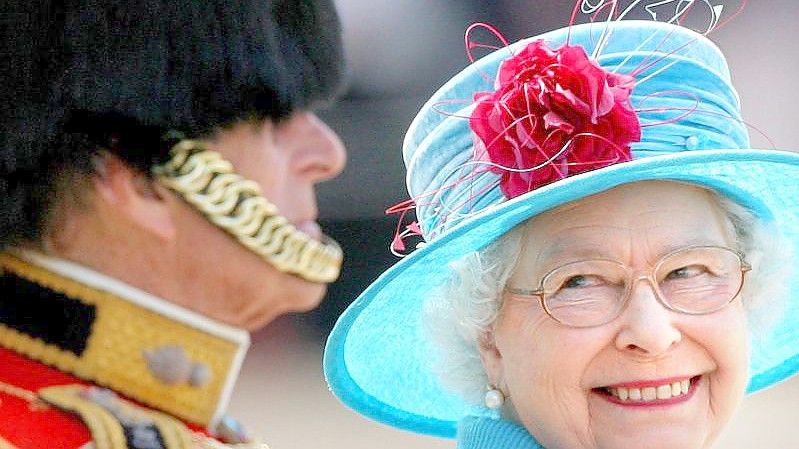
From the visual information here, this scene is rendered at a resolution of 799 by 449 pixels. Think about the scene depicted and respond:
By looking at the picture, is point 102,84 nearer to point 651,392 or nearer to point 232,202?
point 232,202

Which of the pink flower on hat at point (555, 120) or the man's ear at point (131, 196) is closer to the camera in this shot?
the man's ear at point (131, 196)

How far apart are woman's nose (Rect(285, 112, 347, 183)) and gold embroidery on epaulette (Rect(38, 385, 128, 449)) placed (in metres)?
0.30

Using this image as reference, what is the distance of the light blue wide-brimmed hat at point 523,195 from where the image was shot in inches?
73.9

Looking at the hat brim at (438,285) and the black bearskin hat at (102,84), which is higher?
the black bearskin hat at (102,84)

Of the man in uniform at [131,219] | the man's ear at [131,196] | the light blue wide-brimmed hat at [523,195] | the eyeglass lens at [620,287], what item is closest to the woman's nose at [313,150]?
the man in uniform at [131,219]

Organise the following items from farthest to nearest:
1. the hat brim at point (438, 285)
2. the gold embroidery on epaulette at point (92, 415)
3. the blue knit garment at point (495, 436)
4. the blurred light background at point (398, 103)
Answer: the blurred light background at point (398, 103)
the blue knit garment at point (495, 436)
the hat brim at point (438, 285)
the gold embroidery on epaulette at point (92, 415)

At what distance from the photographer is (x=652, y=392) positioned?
1.89 meters

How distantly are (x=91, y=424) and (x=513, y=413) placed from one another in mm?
987

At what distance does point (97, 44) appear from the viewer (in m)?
1.20

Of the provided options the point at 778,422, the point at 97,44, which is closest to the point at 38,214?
the point at 97,44

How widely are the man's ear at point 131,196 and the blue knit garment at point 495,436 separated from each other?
899 millimetres

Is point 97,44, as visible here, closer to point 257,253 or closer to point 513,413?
point 257,253

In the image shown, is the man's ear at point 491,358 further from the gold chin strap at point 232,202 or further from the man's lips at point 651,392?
the gold chin strap at point 232,202

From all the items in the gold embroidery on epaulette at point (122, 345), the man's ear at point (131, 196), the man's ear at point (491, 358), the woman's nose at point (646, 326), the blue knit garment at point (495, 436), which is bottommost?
the blue knit garment at point (495, 436)
